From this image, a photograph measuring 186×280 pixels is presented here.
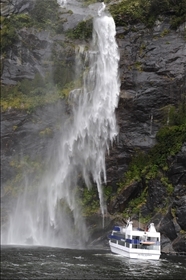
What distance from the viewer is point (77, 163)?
4353 cm

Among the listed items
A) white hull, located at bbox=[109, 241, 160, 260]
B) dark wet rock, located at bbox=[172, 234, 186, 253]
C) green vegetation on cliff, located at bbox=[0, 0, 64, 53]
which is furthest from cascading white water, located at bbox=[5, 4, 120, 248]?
dark wet rock, located at bbox=[172, 234, 186, 253]

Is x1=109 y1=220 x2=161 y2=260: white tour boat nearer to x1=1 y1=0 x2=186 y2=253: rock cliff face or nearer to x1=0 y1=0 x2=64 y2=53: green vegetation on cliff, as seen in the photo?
x1=1 y1=0 x2=186 y2=253: rock cliff face

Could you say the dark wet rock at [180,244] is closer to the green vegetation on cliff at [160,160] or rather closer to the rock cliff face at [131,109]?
the rock cliff face at [131,109]

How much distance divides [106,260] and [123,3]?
3519 cm

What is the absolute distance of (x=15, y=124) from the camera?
45312 mm

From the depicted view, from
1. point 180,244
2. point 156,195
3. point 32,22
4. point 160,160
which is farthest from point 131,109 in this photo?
point 32,22

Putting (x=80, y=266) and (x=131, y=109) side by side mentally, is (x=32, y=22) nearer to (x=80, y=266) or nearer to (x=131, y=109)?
(x=131, y=109)

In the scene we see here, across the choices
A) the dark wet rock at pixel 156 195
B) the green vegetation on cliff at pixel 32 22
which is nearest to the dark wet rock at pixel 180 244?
the dark wet rock at pixel 156 195

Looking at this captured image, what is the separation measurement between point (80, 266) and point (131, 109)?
2178cm

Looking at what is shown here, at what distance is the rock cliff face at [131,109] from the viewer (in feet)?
131

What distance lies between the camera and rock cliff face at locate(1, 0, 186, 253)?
4000cm

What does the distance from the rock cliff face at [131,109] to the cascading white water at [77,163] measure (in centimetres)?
110

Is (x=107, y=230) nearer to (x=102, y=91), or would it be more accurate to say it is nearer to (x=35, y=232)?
(x=35, y=232)

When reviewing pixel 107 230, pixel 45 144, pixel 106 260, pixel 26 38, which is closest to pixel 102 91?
pixel 45 144
